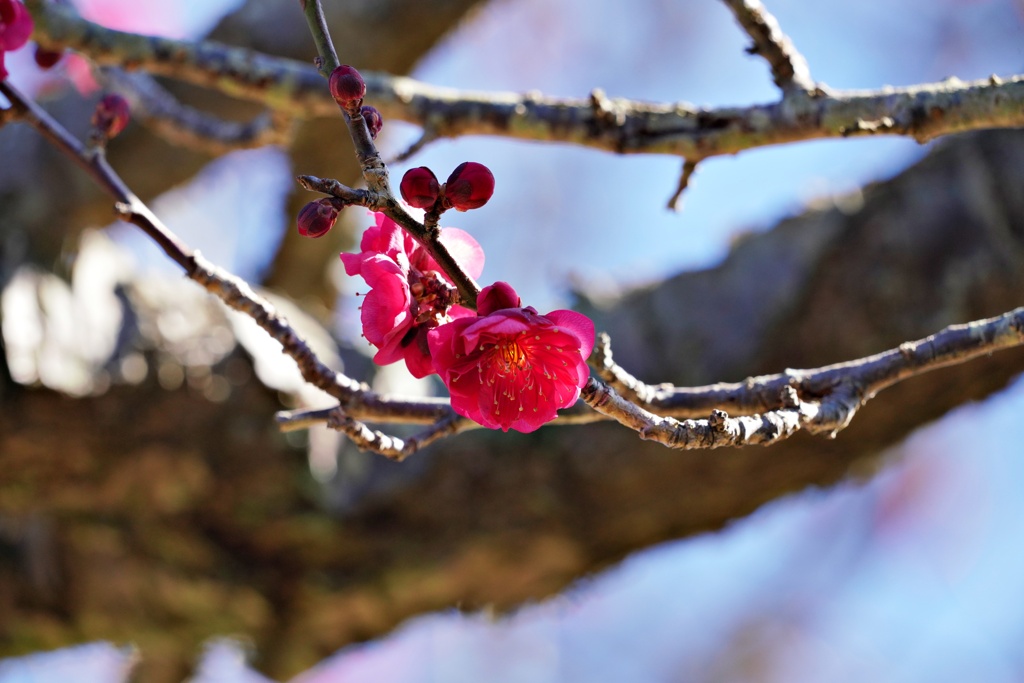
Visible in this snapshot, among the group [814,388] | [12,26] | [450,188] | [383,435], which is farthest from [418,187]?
[12,26]

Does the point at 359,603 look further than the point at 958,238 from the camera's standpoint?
Yes

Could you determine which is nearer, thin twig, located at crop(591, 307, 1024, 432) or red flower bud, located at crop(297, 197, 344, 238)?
red flower bud, located at crop(297, 197, 344, 238)

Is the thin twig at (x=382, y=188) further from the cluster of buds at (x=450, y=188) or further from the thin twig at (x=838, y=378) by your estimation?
the thin twig at (x=838, y=378)

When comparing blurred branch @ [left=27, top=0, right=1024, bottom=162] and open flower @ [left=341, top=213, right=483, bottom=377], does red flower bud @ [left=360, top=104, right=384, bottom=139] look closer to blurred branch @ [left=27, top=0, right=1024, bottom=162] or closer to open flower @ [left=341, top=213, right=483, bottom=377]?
open flower @ [left=341, top=213, right=483, bottom=377]

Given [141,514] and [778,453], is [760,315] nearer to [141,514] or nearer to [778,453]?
[778,453]

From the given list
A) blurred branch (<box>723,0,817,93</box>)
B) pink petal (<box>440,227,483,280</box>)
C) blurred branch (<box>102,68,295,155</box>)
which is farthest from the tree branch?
blurred branch (<box>102,68,295,155</box>)

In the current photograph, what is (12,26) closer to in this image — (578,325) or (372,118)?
(372,118)

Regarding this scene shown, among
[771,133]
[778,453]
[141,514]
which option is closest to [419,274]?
[771,133]
